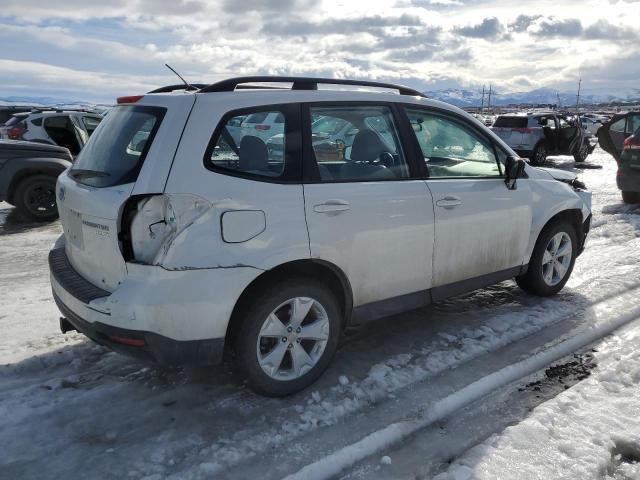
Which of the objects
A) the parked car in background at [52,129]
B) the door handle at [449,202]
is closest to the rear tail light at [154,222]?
the door handle at [449,202]

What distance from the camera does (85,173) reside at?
11.0 ft

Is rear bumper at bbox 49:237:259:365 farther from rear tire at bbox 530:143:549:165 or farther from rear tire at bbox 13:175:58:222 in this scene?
rear tire at bbox 530:143:549:165

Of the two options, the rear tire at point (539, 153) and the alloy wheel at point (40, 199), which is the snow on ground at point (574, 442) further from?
the rear tire at point (539, 153)

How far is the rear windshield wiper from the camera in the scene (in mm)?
3182

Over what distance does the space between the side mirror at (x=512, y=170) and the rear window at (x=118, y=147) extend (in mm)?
2704

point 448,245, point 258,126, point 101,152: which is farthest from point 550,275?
point 101,152

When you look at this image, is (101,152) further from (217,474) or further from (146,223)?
(217,474)

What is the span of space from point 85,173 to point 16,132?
362 inches

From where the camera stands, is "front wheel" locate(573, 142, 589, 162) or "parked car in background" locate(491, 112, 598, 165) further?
"front wheel" locate(573, 142, 589, 162)

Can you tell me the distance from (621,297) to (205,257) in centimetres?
403

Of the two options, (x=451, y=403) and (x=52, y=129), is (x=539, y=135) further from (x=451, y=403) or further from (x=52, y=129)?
(x=451, y=403)

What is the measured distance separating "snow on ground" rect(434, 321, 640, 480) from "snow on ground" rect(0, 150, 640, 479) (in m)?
0.56

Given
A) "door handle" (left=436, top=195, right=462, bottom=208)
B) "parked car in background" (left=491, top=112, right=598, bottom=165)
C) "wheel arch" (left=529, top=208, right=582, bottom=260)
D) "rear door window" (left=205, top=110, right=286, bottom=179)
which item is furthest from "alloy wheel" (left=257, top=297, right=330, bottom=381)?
"parked car in background" (left=491, top=112, right=598, bottom=165)

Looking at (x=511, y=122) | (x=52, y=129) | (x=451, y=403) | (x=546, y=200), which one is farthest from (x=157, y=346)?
(x=511, y=122)
